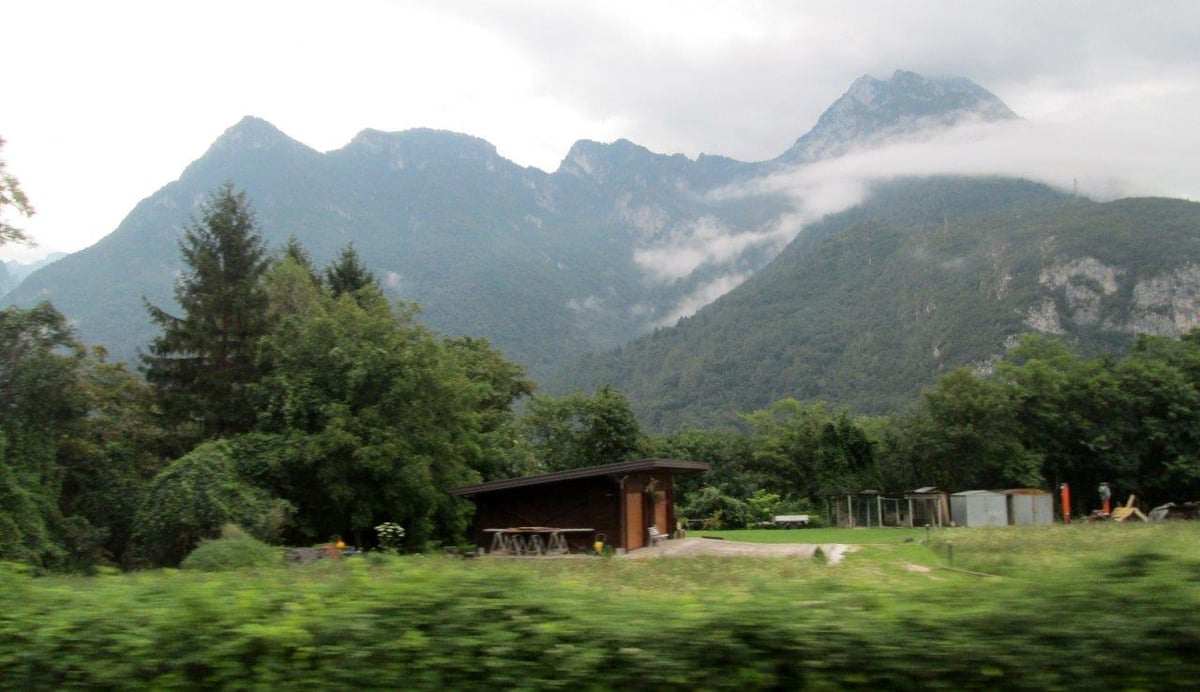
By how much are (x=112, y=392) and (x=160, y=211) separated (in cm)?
11587

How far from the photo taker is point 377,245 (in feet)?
533

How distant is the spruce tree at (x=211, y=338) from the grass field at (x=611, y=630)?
26.1 m

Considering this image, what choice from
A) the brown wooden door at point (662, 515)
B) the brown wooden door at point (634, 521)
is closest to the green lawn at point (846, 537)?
the brown wooden door at point (662, 515)

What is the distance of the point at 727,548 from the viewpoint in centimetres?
2561

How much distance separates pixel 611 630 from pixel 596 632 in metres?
0.06

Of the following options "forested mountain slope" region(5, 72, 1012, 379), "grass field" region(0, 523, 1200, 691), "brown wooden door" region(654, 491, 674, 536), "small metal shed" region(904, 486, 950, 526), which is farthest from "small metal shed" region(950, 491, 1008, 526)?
"forested mountain slope" region(5, 72, 1012, 379)

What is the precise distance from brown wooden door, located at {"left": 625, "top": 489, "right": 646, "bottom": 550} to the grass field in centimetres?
2207

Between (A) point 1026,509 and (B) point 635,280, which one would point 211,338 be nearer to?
(A) point 1026,509

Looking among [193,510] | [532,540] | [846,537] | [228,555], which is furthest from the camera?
[846,537]

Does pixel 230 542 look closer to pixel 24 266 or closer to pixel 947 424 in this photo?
pixel 947 424

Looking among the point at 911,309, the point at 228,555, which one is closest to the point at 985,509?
the point at 228,555

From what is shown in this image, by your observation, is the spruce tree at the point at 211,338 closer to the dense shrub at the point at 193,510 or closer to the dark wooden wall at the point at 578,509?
the dense shrub at the point at 193,510

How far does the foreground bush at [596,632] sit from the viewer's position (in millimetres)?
2920

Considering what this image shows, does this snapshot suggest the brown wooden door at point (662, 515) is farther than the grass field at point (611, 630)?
Yes
